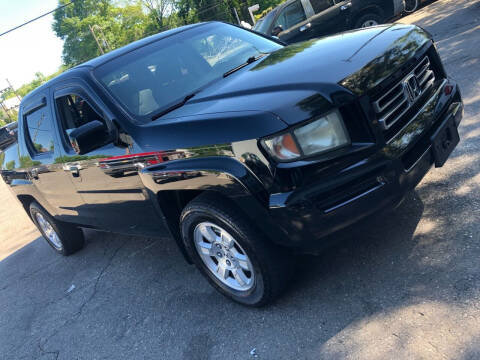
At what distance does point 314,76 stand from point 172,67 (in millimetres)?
1382

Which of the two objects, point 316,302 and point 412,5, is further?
point 412,5

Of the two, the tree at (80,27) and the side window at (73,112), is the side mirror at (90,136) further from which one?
the tree at (80,27)

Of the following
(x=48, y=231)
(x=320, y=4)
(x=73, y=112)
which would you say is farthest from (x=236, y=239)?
(x=320, y=4)

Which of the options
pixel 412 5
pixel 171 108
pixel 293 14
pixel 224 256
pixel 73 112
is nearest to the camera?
pixel 224 256

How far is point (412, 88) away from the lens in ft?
8.85

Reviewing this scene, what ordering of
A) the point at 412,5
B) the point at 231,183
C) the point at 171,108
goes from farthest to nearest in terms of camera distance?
1. the point at 412,5
2. the point at 171,108
3. the point at 231,183

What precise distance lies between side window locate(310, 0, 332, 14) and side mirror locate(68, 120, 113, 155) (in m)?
9.01

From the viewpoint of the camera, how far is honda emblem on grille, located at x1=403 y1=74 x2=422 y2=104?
104 inches

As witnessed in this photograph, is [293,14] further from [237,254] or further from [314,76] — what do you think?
[237,254]

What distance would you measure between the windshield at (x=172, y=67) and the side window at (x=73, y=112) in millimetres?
252

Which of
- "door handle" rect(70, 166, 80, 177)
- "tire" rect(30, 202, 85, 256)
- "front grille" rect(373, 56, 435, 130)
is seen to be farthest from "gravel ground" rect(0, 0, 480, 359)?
"door handle" rect(70, 166, 80, 177)

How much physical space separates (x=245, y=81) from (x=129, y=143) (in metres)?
0.91

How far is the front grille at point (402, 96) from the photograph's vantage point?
8.07 feet

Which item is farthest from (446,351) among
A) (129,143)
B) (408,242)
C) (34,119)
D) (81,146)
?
(34,119)
